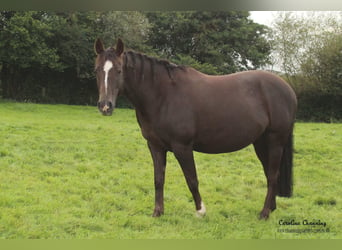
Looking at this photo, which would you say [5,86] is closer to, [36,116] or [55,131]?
[36,116]

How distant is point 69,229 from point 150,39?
66.5 ft

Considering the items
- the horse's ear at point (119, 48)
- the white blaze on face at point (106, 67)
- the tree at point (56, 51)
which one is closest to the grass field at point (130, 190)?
the white blaze on face at point (106, 67)

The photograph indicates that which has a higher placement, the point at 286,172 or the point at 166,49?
the point at 166,49

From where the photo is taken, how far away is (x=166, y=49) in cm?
2269

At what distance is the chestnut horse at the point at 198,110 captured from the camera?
427 cm

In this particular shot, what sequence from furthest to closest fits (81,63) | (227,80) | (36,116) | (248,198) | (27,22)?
1. (81,63)
2. (27,22)
3. (36,116)
4. (248,198)
5. (227,80)

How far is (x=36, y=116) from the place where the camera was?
42.7 ft

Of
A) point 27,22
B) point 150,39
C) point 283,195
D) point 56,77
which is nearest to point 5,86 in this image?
point 56,77

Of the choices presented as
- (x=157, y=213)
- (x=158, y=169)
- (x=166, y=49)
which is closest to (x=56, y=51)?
(x=166, y=49)

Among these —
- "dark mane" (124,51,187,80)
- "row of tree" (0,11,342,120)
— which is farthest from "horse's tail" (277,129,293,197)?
"row of tree" (0,11,342,120)

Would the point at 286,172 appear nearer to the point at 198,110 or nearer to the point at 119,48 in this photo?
the point at 198,110

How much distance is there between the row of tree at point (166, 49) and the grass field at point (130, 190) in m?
7.56

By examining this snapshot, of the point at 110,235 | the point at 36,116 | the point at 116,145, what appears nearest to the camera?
the point at 110,235

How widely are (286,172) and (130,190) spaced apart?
2.67 m
